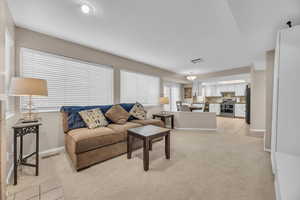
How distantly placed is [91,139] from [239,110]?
26.6 feet

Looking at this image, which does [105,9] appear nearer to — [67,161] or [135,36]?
[135,36]

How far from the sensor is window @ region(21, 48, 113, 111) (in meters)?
2.46

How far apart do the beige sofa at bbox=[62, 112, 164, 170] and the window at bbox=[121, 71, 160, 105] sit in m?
1.75

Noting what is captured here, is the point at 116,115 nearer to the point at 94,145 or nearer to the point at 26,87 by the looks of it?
the point at 94,145

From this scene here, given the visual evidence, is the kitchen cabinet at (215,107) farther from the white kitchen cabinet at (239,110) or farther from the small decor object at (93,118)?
the small decor object at (93,118)

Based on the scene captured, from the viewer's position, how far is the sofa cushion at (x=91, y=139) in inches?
76.7

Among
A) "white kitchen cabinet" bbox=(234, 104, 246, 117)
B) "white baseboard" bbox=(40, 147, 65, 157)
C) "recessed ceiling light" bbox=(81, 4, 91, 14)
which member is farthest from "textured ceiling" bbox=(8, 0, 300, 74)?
"white kitchen cabinet" bbox=(234, 104, 246, 117)

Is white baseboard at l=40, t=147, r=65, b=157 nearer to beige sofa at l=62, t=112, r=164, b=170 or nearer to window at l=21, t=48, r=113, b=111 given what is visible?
beige sofa at l=62, t=112, r=164, b=170

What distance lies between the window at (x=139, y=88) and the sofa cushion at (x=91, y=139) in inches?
70.3

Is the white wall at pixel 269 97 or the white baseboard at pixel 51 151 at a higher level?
the white wall at pixel 269 97

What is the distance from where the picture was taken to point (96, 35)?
8.54 ft

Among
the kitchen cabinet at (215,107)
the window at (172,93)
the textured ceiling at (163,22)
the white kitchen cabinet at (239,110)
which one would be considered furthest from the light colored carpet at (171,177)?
the kitchen cabinet at (215,107)

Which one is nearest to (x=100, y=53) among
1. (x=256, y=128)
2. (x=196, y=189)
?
(x=196, y=189)

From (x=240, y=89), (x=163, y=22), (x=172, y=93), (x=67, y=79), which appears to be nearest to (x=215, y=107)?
(x=240, y=89)
